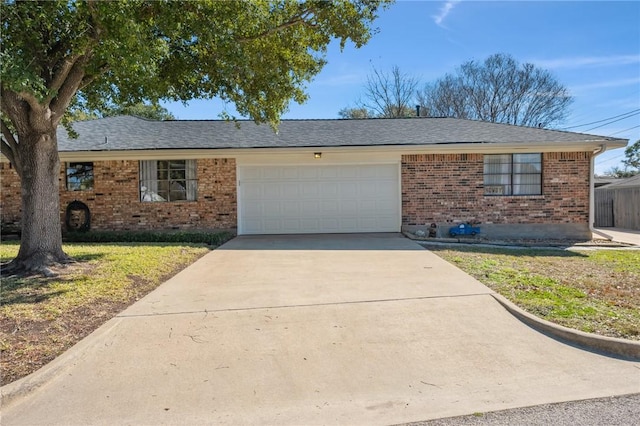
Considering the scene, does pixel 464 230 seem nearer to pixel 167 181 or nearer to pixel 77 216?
pixel 167 181

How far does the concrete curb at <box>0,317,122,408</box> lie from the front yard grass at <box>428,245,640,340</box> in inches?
191

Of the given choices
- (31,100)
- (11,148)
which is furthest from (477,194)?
(11,148)

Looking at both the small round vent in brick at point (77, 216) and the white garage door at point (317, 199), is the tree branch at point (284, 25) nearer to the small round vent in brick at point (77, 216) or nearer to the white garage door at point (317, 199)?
the white garage door at point (317, 199)

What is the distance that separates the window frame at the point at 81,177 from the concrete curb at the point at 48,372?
389 inches

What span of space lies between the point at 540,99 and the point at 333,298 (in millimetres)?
36100

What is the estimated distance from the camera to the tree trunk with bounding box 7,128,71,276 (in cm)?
695

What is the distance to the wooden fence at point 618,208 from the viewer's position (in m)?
18.8

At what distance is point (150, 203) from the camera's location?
42.3 ft

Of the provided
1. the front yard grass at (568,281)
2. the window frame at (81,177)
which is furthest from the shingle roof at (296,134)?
the front yard grass at (568,281)

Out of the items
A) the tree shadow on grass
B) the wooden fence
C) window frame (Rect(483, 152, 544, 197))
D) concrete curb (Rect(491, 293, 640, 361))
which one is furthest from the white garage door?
the wooden fence

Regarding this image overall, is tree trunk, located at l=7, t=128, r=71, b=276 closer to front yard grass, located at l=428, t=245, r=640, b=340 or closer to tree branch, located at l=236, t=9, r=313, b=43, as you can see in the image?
tree branch, located at l=236, t=9, r=313, b=43

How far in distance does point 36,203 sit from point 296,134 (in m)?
8.42

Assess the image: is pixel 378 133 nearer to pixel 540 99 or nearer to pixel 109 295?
pixel 109 295

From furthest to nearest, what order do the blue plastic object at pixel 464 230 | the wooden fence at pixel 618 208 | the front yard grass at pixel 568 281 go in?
the wooden fence at pixel 618 208, the blue plastic object at pixel 464 230, the front yard grass at pixel 568 281
